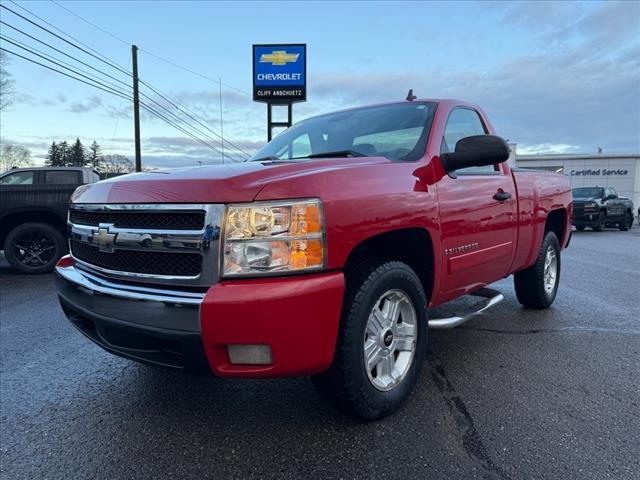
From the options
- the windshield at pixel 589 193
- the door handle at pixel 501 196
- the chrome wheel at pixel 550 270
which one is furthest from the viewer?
the windshield at pixel 589 193

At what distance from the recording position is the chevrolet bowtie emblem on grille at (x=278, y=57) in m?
17.5

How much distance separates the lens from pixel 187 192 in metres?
2.15

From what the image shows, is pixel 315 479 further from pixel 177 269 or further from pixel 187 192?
Answer: pixel 187 192

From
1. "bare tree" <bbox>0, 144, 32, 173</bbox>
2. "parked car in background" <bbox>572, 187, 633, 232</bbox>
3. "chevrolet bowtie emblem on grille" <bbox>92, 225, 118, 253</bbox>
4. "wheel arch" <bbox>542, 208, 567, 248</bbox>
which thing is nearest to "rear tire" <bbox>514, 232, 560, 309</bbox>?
"wheel arch" <bbox>542, 208, 567, 248</bbox>

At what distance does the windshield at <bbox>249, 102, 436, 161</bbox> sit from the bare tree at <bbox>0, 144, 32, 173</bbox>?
187ft

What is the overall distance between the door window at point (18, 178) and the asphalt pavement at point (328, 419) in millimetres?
4841

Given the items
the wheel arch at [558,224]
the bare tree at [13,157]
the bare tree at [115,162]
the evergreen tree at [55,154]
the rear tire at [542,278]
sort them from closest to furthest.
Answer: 1. the rear tire at [542,278]
2. the wheel arch at [558,224]
3. the bare tree at [13,157]
4. the bare tree at [115,162]
5. the evergreen tree at [55,154]

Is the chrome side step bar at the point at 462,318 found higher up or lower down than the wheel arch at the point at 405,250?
lower down

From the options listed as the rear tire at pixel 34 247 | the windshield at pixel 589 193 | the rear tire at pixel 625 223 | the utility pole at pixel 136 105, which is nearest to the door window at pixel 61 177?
the rear tire at pixel 34 247

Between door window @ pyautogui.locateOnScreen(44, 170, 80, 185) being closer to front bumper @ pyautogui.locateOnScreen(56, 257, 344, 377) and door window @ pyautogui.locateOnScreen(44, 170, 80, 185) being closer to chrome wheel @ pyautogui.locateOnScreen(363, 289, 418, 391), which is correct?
front bumper @ pyautogui.locateOnScreen(56, 257, 344, 377)

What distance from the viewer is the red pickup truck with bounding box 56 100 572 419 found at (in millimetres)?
2059

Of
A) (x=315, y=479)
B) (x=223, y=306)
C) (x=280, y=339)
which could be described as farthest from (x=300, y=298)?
(x=315, y=479)

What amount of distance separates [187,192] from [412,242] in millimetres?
1421

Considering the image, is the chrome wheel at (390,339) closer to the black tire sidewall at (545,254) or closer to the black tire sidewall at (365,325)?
the black tire sidewall at (365,325)
